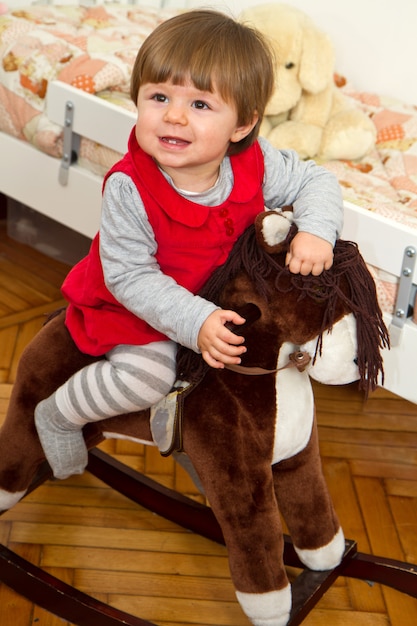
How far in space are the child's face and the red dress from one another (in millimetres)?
41

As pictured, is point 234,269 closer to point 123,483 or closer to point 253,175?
point 253,175

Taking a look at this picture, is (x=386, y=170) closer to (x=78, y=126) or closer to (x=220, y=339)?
(x=78, y=126)

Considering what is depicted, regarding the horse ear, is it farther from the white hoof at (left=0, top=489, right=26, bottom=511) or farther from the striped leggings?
the white hoof at (left=0, top=489, right=26, bottom=511)

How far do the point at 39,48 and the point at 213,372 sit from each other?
1293mm

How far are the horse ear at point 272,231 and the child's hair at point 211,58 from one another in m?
0.14

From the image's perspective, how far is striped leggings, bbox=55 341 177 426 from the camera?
115cm

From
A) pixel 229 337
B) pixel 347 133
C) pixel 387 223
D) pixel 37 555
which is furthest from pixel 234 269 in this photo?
pixel 347 133

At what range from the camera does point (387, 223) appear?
1562 millimetres

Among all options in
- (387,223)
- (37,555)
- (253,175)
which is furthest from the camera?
(387,223)

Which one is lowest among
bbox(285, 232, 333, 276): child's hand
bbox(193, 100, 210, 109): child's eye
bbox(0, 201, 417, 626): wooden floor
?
bbox(0, 201, 417, 626): wooden floor

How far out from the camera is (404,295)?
61.9 inches

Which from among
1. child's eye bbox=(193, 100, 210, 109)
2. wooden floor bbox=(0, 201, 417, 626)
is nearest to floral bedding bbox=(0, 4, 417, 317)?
wooden floor bbox=(0, 201, 417, 626)

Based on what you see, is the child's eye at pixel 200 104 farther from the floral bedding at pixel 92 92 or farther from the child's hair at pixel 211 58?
the floral bedding at pixel 92 92

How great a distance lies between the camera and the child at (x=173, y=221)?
3.52 ft
